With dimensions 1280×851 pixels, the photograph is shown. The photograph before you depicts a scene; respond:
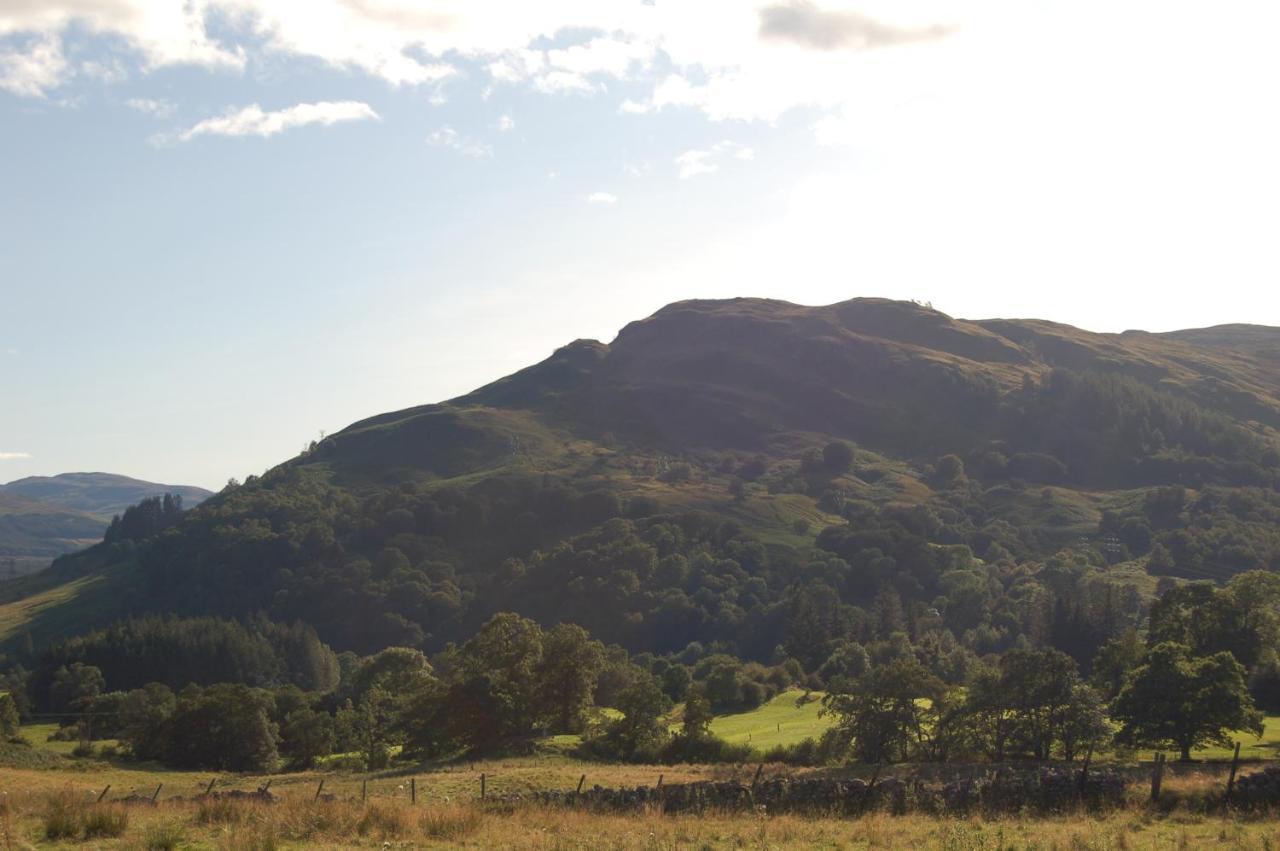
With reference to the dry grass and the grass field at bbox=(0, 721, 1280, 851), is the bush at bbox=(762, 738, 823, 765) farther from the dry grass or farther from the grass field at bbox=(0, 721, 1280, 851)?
the dry grass

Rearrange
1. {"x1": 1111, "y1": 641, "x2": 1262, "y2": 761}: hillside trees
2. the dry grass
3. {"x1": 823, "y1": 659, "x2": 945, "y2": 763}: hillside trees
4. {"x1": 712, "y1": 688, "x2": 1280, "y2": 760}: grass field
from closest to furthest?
the dry grass < {"x1": 1111, "y1": 641, "x2": 1262, "y2": 761}: hillside trees < {"x1": 712, "y1": 688, "x2": 1280, "y2": 760}: grass field < {"x1": 823, "y1": 659, "x2": 945, "y2": 763}: hillside trees

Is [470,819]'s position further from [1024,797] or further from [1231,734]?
[1231,734]

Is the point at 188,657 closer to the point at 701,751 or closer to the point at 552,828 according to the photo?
the point at 701,751

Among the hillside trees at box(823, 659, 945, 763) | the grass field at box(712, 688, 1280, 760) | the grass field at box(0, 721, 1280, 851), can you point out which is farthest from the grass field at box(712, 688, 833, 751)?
the grass field at box(0, 721, 1280, 851)

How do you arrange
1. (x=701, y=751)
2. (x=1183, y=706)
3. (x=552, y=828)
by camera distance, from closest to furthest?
(x=552, y=828), (x=1183, y=706), (x=701, y=751)

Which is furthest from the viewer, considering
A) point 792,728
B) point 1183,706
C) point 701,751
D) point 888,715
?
point 792,728

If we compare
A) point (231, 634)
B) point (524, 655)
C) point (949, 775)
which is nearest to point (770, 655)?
point (231, 634)

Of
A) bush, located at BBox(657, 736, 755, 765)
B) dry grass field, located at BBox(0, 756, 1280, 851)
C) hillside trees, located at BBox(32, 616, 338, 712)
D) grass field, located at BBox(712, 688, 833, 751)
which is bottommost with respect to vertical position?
hillside trees, located at BBox(32, 616, 338, 712)

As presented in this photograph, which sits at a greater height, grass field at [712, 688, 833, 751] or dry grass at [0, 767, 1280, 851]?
dry grass at [0, 767, 1280, 851]

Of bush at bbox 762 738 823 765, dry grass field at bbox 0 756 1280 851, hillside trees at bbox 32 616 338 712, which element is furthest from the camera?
hillside trees at bbox 32 616 338 712

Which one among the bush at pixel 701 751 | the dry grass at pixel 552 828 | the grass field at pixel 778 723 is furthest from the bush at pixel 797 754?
the dry grass at pixel 552 828

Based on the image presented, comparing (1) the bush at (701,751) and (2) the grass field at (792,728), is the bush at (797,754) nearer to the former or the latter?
(1) the bush at (701,751)

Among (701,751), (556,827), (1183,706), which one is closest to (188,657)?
(701,751)

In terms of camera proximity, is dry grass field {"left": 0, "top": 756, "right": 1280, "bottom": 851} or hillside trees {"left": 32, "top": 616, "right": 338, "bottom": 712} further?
hillside trees {"left": 32, "top": 616, "right": 338, "bottom": 712}
